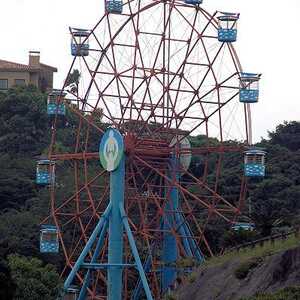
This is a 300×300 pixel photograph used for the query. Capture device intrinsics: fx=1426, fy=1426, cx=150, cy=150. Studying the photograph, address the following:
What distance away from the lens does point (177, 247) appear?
55719 millimetres

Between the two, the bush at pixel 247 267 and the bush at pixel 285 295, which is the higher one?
the bush at pixel 247 267

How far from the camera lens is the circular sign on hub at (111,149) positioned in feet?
177

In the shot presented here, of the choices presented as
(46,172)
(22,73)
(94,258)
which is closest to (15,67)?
(22,73)

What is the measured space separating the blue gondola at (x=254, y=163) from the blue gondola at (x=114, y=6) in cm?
853

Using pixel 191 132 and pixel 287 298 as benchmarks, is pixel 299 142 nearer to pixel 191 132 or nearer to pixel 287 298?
pixel 191 132

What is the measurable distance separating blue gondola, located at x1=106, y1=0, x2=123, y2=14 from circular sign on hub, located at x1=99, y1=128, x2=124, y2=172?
19.1 ft

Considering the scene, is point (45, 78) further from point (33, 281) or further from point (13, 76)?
point (33, 281)

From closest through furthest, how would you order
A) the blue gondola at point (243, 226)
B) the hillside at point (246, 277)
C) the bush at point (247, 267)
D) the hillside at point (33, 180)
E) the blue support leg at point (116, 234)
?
the hillside at point (246, 277), the bush at point (247, 267), the blue support leg at point (116, 234), the blue gondola at point (243, 226), the hillside at point (33, 180)

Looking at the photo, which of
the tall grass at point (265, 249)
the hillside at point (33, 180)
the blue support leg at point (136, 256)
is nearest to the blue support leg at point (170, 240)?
the hillside at point (33, 180)

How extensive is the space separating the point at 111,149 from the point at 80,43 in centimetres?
598

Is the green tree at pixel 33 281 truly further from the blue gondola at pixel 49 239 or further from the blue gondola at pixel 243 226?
the blue gondola at pixel 243 226

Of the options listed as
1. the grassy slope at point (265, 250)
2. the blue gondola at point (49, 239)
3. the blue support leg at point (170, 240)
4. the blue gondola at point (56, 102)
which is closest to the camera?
the grassy slope at point (265, 250)

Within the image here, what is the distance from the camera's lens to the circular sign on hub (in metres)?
53.8

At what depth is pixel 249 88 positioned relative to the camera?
2146 inches
